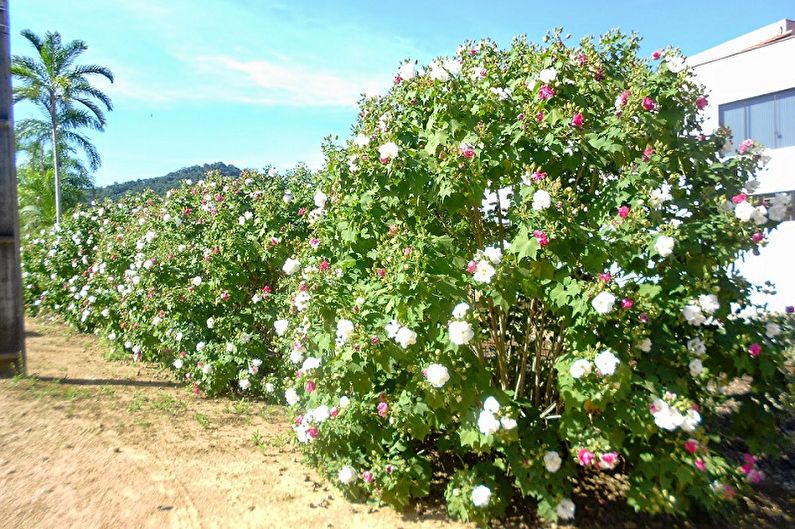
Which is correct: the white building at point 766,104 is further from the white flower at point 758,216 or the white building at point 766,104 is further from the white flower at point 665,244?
the white flower at point 665,244

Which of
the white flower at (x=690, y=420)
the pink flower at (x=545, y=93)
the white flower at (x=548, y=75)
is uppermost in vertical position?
the white flower at (x=548, y=75)

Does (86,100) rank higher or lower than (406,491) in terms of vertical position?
higher

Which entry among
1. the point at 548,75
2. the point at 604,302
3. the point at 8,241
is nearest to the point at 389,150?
the point at 548,75

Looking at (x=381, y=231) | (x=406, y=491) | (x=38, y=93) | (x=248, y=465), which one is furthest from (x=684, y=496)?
(x=38, y=93)

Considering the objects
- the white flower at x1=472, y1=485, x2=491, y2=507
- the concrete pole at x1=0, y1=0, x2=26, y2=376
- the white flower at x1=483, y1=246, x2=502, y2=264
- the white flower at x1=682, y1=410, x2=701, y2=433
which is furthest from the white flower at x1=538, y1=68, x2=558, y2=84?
the concrete pole at x1=0, y1=0, x2=26, y2=376

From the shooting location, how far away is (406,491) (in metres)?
3.63

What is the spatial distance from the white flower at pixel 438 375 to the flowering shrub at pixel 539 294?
0.11ft

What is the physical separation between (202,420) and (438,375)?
3.00 m

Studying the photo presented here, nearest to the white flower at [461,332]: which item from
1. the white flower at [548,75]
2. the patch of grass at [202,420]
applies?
the white flower at [548,75]

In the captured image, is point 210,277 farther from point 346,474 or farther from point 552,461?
point 552,461

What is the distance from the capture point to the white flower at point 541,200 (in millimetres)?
3143

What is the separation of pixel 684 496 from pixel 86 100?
27868 millimetres

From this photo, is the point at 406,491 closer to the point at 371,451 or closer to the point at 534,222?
the point at 371,451

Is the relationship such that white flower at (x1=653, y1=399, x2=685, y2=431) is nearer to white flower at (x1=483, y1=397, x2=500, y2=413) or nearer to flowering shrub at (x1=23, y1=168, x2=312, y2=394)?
white flower at (x1=483, y1=397, x2=500, y2=413)
